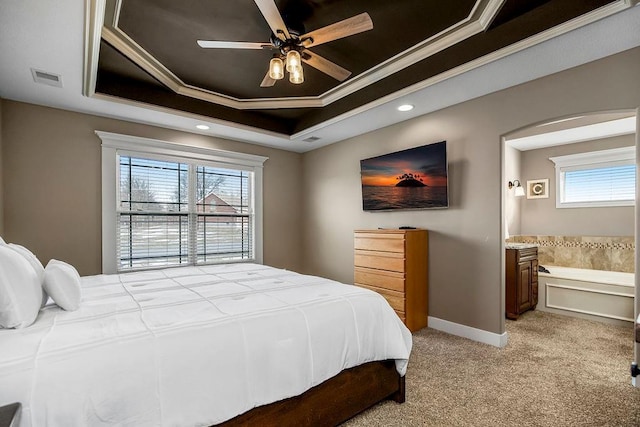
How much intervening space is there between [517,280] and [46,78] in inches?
212

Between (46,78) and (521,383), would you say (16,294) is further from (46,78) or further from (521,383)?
(521,383)

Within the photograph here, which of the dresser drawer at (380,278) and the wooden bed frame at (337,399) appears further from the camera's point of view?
the dresser drawer at (380,278)

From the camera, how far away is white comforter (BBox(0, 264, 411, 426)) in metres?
1.14

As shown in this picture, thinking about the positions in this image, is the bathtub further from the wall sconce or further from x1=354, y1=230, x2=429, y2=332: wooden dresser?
x1=354, y1=230, x2=429, y2=332: wooden dresser

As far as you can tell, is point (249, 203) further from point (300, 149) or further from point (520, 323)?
point (520, 323)

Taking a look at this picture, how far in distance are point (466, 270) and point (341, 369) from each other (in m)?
2.13

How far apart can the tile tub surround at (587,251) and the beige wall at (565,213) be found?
10 cm

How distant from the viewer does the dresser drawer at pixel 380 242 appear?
3.42 m

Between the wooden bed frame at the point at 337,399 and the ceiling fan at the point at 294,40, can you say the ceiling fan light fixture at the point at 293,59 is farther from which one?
the wooden bed frame at the point at 337,399

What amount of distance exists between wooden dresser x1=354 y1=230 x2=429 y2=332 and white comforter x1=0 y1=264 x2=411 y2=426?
1.27m

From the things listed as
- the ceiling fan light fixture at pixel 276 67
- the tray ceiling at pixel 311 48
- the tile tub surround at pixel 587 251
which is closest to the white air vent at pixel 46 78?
the tray ceiling at pixel 311 48

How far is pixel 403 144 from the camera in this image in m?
3.96

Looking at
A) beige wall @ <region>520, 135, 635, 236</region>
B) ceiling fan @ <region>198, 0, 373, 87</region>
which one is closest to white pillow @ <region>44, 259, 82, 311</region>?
A: ceiling fan @ <region>198, 0, 373, 87</region>

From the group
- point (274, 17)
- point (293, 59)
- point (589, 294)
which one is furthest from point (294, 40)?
point (589, 294)
